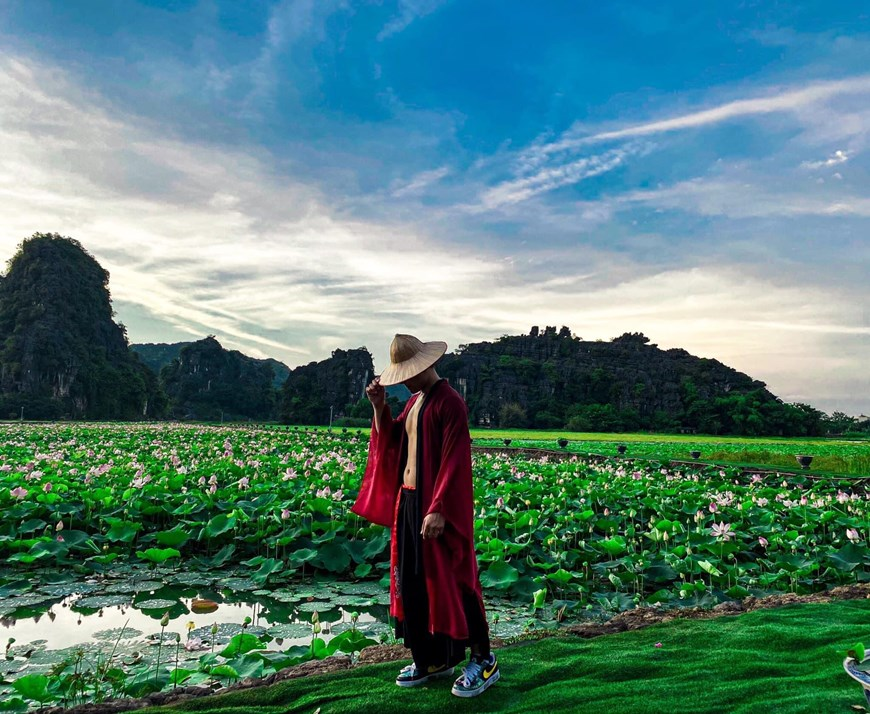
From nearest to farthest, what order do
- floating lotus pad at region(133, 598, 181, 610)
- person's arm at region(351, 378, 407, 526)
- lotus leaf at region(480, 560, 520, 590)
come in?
person's arm at region(351, 378, 407, 526), floating lotus pad at region(133, 598, 181, 610), lotus leaf at region(480, 560, 520, 590)

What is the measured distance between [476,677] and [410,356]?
1.25 m

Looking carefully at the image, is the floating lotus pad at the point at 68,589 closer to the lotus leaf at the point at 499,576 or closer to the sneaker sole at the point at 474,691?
the lotus leaf at the point at 499,576

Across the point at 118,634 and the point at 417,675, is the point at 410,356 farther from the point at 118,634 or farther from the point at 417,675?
the point at 118,634

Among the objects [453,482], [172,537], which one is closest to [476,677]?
[453,482]

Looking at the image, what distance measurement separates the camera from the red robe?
89.4 inches

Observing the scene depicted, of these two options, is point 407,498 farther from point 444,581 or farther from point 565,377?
point 565,377

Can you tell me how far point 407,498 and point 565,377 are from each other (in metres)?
49.6

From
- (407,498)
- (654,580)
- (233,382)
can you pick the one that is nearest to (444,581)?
(407,498)

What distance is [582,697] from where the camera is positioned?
2248 mm

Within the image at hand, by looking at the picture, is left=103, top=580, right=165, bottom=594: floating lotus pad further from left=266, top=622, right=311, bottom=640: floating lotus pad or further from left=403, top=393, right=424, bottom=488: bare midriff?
left=403, top=393, right=424, bottom=488: bare midriff

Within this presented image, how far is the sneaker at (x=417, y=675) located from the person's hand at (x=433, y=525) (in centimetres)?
58

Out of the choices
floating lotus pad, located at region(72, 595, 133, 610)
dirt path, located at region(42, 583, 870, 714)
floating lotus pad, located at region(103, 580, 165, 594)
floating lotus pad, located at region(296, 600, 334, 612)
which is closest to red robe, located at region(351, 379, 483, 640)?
dirt path, located at region(42, 583, 870, 714)

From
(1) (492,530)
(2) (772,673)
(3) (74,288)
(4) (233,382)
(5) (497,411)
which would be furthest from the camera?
(4) (233,382)

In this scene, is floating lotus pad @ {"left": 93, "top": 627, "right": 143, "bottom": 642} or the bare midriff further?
floating lotus pad @ {"left": 93, "top": 627, "right": 143, "bottom": 642}
